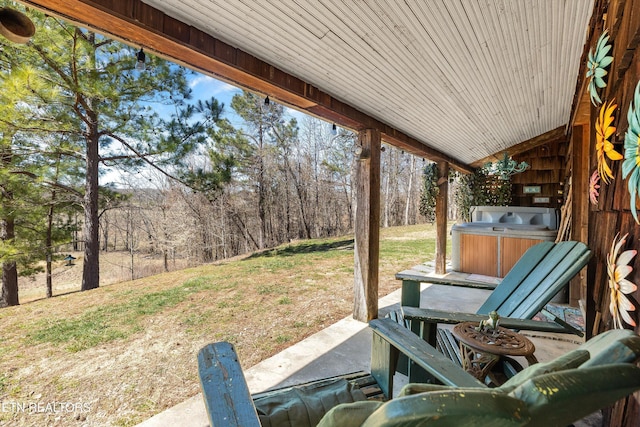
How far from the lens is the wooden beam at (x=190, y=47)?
1.32 meters

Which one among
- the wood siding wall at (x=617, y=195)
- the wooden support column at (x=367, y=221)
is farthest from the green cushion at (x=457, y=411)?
the wooden support column at (x=367, y=221)

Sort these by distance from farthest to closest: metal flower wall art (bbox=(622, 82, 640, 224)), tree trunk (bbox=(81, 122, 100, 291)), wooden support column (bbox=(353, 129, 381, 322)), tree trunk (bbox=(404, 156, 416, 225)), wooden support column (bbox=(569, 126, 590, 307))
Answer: tree trunk (bbox=(404, 156, 416, 225)) < tree trunk (bbox=(81, 122, 100, 291)) < wooden support column (bbox=(569, 126, 590, 307)) < wooden support column (bbox=(353, 129, 381, 322)) < metal flower wall art (bbox=(622, 82, 640, 224))

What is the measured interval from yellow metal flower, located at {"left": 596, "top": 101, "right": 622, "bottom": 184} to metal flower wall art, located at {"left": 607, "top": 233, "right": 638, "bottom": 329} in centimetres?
34

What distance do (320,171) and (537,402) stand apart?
12888 millimetres

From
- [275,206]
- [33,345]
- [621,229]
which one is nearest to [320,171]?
[275,206]

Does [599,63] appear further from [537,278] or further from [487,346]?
[487,346]

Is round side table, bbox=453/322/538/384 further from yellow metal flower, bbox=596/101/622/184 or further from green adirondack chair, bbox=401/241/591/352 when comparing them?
yellow metal flower, bbox=596/101/622/184

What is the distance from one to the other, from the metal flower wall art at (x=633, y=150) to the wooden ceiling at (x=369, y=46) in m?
0.97

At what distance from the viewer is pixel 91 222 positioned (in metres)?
6.52

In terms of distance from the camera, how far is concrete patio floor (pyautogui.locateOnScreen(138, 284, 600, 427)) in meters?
1.85

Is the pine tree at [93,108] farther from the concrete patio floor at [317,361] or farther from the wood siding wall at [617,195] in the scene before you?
the wood siding wall at [617,195]

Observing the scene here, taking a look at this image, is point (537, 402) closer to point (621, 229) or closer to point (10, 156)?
point (621, 229)

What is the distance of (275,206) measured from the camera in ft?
40.0

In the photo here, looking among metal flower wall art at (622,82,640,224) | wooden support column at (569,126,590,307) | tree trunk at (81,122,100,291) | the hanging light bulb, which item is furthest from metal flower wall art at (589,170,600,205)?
tree trunk at (81,122,100,291)
